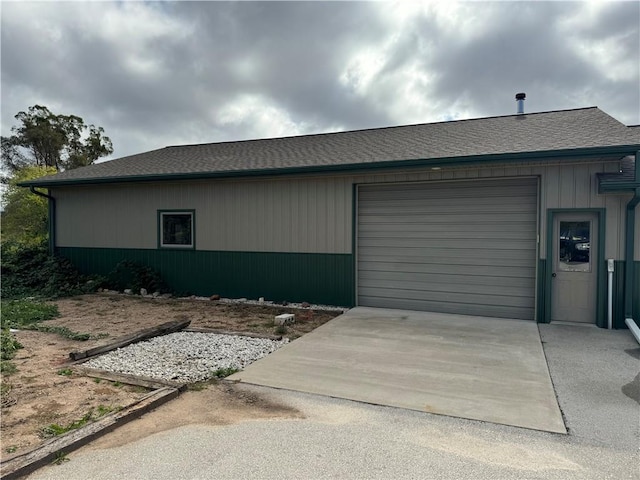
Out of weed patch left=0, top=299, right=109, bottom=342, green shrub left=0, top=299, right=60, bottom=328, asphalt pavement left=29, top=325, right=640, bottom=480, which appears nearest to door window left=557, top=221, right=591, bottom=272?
asphalt pavement left=29, top=325, right=640, bottom=480

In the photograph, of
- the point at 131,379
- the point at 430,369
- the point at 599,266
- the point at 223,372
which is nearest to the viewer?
the point at 131,379

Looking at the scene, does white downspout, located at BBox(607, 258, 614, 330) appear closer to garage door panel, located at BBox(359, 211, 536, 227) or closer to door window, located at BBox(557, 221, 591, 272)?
door window, located at BBox(557, 221, 591, 272)

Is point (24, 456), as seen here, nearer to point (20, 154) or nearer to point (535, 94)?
point (535, 94)

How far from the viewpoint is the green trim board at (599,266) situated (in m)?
6.25

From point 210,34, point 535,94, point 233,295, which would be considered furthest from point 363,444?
point 535,94

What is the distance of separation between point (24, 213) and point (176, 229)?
44.8 ft

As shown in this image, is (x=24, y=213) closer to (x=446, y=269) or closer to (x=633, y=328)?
(x=446, y=269)

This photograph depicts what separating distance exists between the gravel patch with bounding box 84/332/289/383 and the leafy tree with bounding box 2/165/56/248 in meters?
15.1

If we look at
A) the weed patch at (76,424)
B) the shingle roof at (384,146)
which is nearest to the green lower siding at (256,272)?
the shingle roof at (384,146)

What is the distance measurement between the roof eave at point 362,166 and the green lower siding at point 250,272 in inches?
69.7

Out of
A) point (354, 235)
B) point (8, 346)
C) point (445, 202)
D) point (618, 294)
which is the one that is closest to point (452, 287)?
point (445, 202)

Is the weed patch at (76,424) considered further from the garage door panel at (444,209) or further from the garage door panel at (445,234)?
the garage door panel at (444,209)

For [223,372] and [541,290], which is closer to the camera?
[223,372]

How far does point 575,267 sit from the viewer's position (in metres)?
6.53
